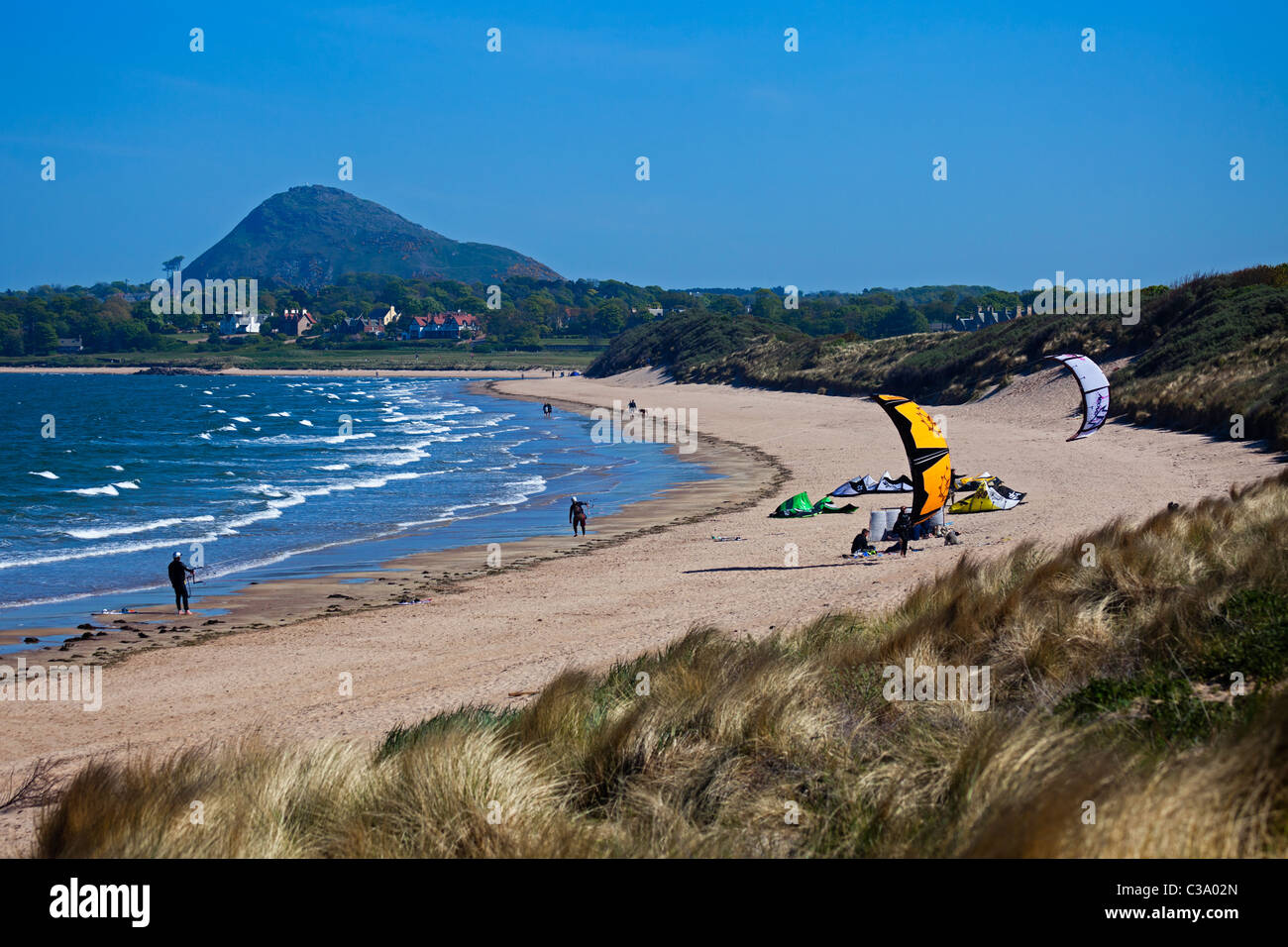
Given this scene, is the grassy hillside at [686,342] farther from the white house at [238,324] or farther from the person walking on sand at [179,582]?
the white house at [238,324]

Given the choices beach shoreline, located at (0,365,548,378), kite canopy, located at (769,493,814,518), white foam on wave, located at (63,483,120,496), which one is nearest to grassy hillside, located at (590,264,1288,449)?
kite canopy, located at (769,493,814,518)

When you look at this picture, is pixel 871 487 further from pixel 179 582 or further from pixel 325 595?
pixel 179 582

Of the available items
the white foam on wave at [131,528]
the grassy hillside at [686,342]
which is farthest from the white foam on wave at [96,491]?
the grassy hillside at [686,342]

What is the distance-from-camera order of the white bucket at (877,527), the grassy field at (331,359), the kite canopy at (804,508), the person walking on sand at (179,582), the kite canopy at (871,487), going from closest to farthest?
the person walking on sand at (179,582) < the white bucket at (877,527) < the kite canopy at (804,508) < the kite canopy at (871,487) < the grassy field at (331,359)

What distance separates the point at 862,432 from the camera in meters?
39.3

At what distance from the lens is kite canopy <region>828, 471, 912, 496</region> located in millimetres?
22938

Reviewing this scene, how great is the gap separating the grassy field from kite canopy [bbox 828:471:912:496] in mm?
112441

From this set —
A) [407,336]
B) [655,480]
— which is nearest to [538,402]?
[655,480]

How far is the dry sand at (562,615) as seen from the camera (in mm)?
9195

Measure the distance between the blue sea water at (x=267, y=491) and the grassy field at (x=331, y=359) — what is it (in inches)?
3121

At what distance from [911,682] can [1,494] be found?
29558mm

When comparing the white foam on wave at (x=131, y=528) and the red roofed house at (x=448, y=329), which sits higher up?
the red roofed house at (x=448, y=329)

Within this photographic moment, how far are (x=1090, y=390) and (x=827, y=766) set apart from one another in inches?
621

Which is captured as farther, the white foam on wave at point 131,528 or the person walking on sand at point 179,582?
the white foam on wave at point 131,528
